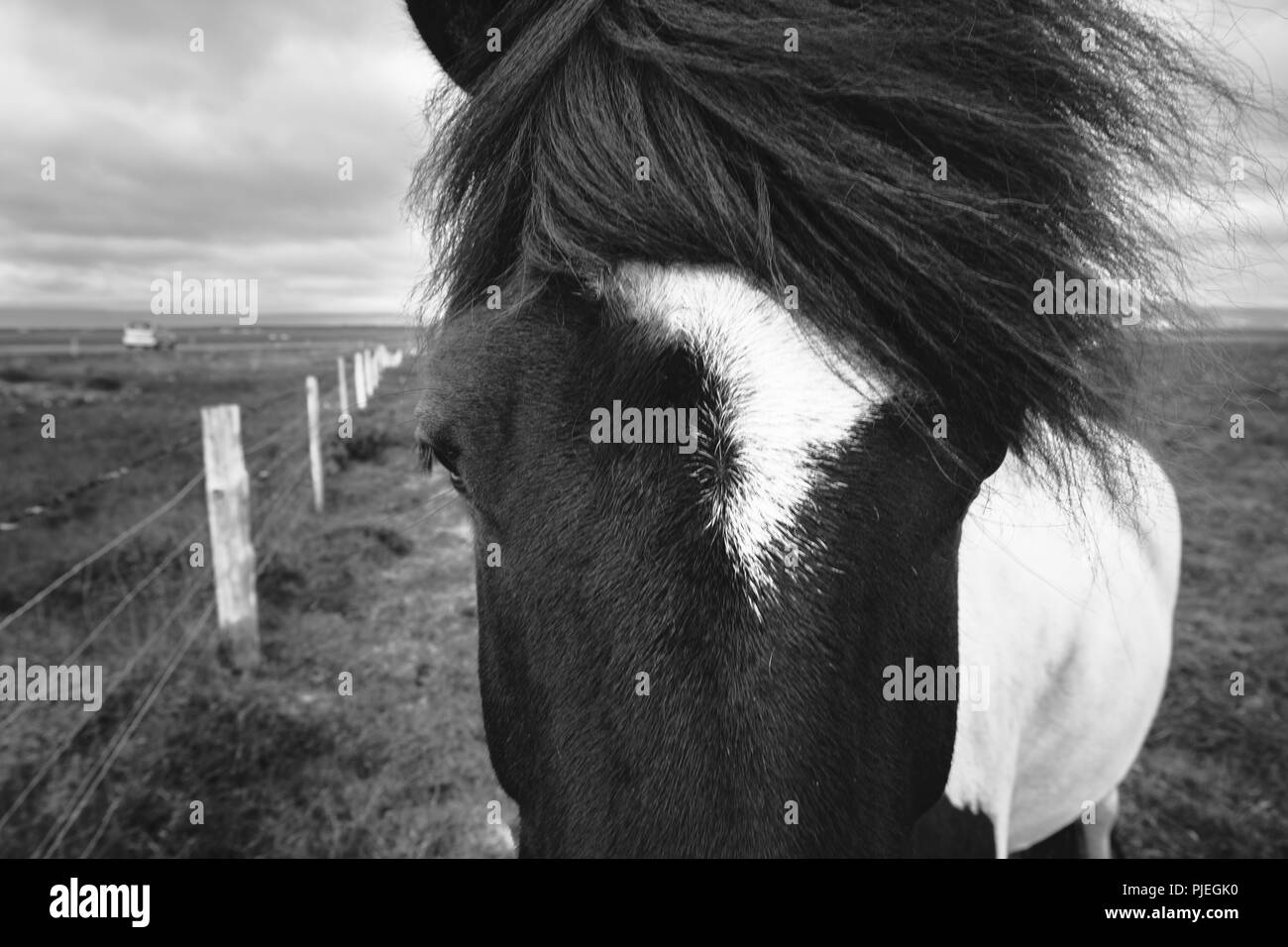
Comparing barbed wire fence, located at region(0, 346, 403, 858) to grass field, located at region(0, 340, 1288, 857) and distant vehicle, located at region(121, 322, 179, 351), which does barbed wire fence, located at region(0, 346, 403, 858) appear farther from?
distant vehicle, located at region(121, 322, 179, 351)

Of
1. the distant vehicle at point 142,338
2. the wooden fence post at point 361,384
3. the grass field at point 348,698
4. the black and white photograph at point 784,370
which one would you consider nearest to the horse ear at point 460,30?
the black and white photograph at point 784,370

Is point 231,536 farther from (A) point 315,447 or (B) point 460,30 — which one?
(A) point 315,447

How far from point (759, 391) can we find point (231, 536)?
17.4 feet

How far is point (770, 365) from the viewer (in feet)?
3.87

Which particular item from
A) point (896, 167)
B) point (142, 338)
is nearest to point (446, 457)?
point (896, 167)

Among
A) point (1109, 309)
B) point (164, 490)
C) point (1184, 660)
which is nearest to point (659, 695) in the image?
point (1109, 309)

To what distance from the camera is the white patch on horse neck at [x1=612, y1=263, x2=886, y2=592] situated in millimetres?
1111

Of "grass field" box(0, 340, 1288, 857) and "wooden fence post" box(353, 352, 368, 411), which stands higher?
"wooden fence post" box(353, 352, 368, 411)

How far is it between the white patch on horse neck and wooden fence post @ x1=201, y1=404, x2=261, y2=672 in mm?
4927

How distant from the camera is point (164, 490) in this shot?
1058cm

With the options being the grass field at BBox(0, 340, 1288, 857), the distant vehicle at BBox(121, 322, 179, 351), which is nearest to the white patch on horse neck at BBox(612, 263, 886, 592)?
the grass field at BBox(0, 340, 1288, 857)

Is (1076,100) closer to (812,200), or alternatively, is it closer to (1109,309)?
(1109,309)
